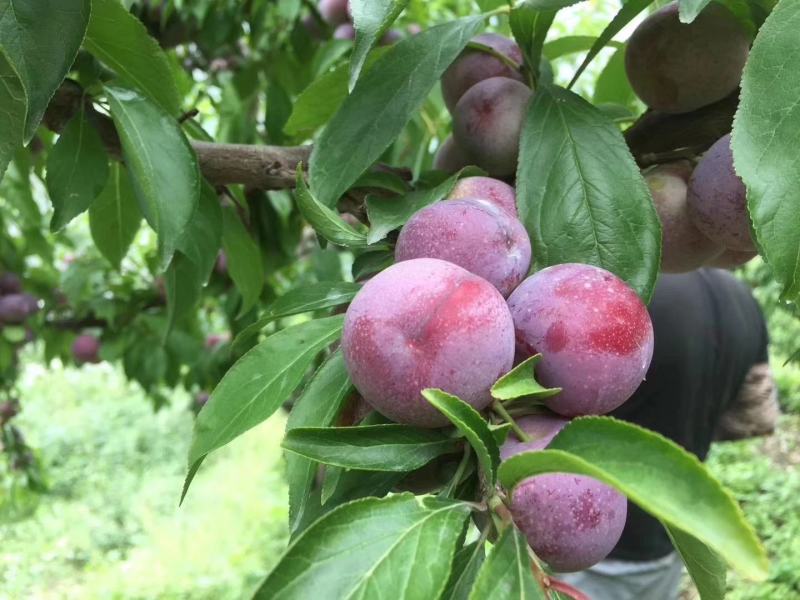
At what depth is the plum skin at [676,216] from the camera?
2.03ft

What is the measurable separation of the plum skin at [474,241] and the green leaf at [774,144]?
13 centimetres

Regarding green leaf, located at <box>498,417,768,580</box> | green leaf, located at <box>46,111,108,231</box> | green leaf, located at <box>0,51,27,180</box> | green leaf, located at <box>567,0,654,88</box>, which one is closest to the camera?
green leaf, located at <box>498,417,768,580</box>

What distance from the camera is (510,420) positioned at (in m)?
0.39

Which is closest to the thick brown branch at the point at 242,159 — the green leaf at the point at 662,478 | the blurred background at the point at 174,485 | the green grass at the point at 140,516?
the green leaf at the point at 662,478

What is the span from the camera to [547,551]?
38 centimetres

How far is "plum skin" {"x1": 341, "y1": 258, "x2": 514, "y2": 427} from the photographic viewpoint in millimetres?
377

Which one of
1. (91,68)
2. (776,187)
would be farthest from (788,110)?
(91,68)

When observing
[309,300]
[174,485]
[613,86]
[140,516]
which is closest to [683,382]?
[613,86]

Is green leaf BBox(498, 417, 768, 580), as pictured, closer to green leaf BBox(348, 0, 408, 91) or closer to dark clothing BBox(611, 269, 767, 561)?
green leaf BBox(348, 0, 408, 91)

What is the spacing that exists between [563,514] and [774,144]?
0.23m

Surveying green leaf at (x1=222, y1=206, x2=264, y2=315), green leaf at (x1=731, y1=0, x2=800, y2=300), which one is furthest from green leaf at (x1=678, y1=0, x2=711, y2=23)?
green leaf at (x1=222, y1=206, x2=264, y2=315)

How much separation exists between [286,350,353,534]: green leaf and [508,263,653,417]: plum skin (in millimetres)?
112

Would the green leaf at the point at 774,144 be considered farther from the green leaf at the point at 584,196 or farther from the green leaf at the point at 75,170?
the green leaf at the point at 75,170

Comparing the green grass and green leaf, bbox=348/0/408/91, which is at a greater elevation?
green leaf, bbox=348/0/408/91
